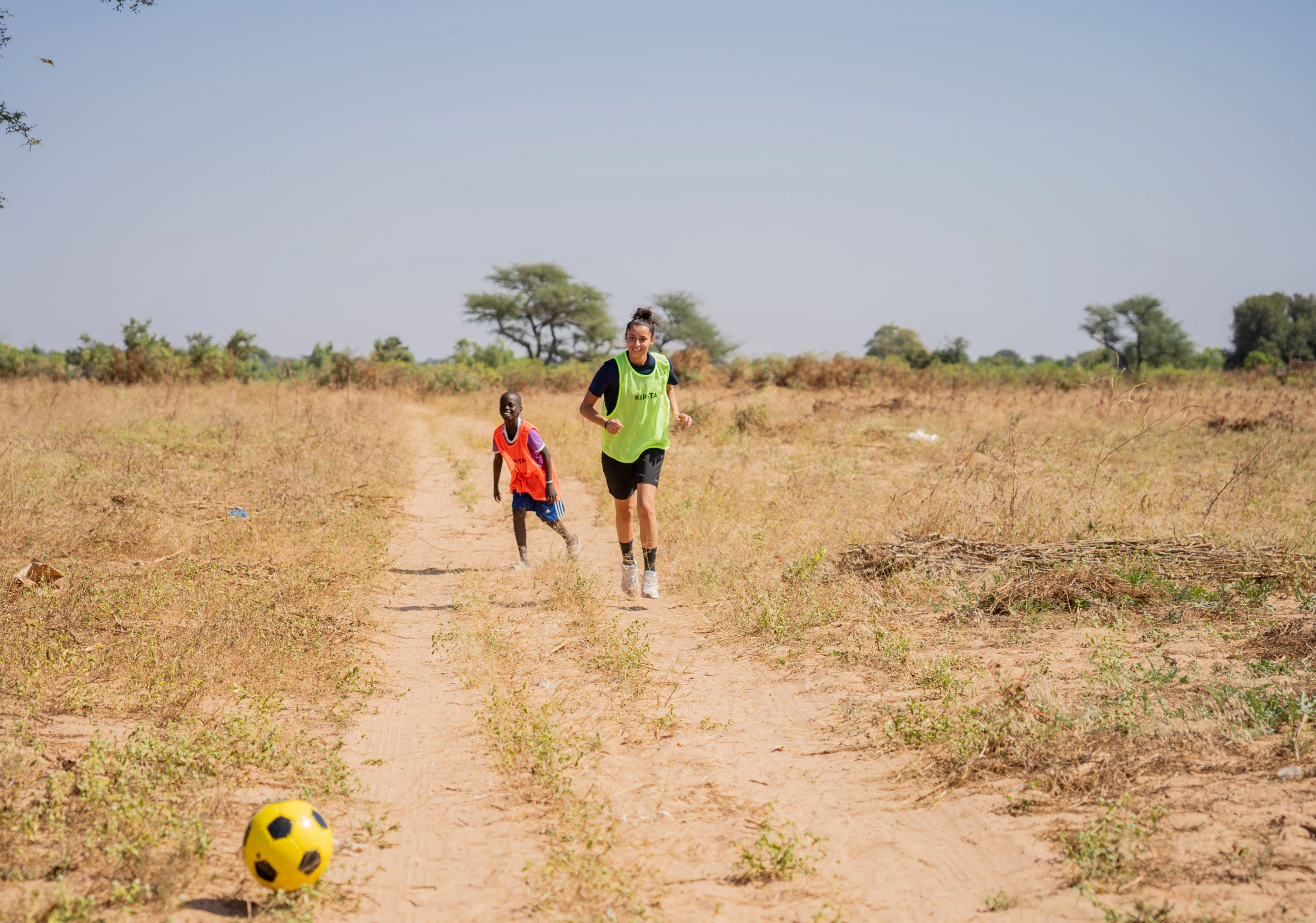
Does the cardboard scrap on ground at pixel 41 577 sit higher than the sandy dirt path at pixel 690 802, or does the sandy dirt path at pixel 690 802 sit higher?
the cardboard scrap on ground at pixel 41 577

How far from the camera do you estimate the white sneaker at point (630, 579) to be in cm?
649

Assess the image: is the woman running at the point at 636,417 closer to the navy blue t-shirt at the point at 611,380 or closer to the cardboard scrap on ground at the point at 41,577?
the navy blue t-shirt at the point at 611,380

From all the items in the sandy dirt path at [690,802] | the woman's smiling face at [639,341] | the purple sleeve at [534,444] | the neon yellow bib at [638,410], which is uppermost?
the woman's smiling face at [639,341]

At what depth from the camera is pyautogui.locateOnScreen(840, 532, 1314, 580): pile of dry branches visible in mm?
5543

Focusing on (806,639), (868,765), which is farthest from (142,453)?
(868,765)

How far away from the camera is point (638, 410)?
6.09 metres

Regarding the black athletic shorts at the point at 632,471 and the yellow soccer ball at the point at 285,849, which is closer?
the yellow soccer ball at the point at 285,849

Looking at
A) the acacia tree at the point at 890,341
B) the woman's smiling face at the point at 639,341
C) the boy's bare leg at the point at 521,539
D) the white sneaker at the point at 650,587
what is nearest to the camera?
the woman's smiling face at the point at 639,341

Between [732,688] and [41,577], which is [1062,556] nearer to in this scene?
[732,688]

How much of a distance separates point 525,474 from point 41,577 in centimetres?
353

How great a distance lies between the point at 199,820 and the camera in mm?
2834

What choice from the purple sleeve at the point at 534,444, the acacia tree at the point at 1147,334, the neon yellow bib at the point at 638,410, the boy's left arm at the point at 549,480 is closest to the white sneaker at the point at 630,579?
the neon yellow bib at the point at 638,410

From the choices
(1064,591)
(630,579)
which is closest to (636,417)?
(630,579)

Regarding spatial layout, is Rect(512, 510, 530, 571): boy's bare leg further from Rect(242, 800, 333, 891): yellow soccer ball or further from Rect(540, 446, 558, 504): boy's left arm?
Rect(242, 800, 333, 891): yellow soccer ball
